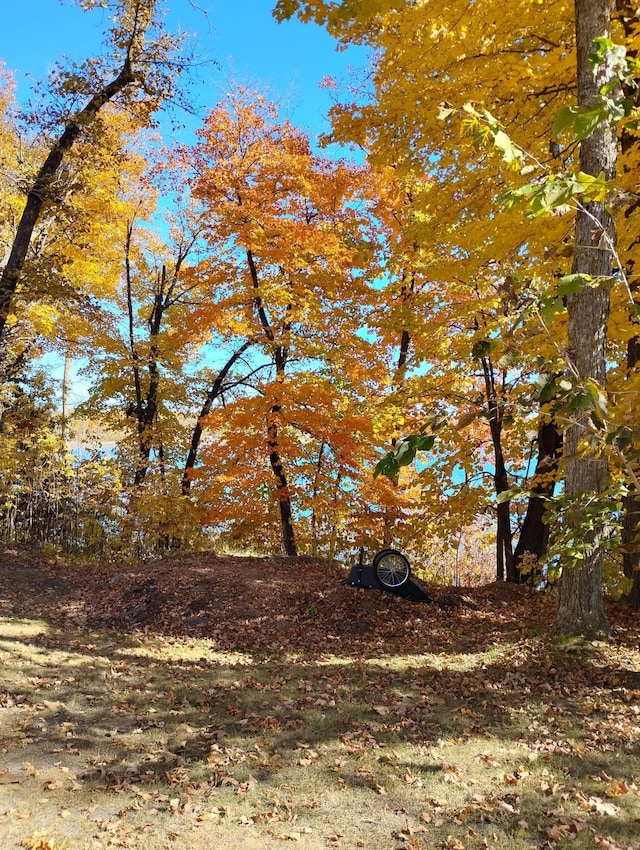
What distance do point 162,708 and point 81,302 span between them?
665 centimetres

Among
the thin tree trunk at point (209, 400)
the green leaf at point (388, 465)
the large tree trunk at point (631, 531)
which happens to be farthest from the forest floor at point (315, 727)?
the thin tree trunk at point (209, 400)

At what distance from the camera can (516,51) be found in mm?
6305

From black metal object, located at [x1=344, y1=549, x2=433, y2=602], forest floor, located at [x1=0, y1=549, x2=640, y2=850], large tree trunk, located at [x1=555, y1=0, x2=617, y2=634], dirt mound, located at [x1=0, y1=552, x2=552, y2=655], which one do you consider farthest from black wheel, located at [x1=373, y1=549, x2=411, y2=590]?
large tree trunk, located at [x1=555, y1=0, x2=617, y2=634]

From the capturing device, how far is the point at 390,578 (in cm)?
906

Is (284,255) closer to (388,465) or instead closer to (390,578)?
(390,578)

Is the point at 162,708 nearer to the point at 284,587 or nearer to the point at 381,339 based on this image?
the point at 284,587

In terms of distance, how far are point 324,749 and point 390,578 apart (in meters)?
4.69

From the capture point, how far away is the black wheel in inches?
355

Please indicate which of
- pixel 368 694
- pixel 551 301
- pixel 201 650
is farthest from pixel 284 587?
pixel 551 301

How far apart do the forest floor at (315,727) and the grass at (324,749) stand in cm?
2

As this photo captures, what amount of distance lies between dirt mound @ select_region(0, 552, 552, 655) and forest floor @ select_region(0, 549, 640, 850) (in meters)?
0.05

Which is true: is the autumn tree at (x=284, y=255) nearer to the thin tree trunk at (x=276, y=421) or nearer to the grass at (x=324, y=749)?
the thin tree trunk at (x=276, y=421)

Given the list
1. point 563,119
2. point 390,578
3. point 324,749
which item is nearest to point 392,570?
point 390,578

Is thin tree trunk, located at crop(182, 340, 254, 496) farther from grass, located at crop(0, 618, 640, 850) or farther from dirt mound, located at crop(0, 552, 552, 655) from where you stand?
grass, located at crop(0, 618, 640, 850)
